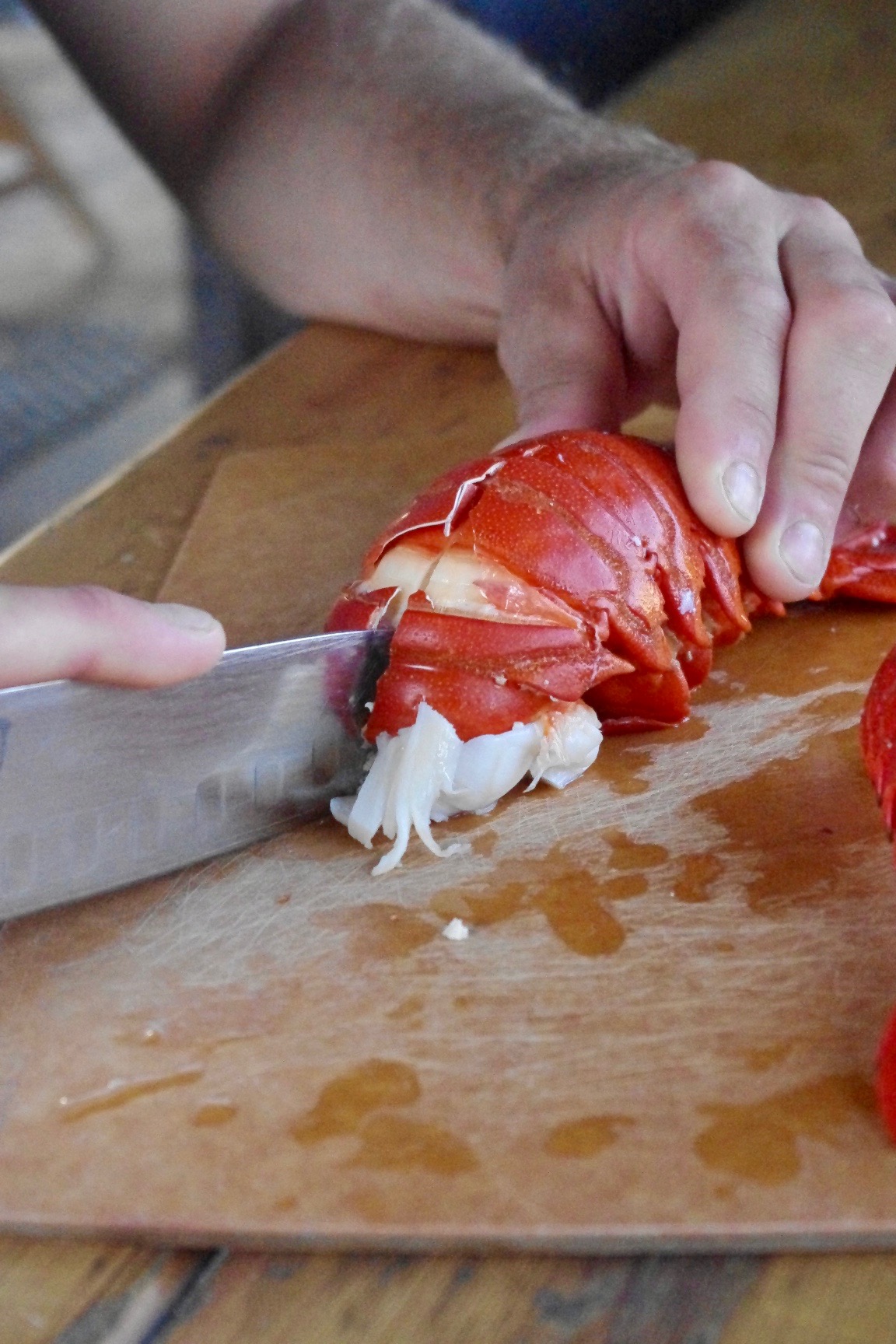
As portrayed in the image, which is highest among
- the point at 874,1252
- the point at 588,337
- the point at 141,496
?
the point at 588,337

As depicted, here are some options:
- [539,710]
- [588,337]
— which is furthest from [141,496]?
[539,710]

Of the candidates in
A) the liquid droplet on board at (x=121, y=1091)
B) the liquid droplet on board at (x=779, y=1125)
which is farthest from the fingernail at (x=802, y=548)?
the liquid droplet on board at (x=121, y=1091)

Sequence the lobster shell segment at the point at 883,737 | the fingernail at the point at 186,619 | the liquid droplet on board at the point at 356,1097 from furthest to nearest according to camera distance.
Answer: the lobster shell segment at the point at 883,737, the fingernail at the point at 186,619, the liquid droplet on board at the point at 356,1097

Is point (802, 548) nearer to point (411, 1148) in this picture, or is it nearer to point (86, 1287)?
point (411, 1148)

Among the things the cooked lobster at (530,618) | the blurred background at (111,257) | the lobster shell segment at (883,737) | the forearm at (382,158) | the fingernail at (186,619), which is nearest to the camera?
the fingernail at (186,619)

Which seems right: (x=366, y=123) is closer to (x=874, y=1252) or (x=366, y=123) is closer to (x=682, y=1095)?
(x=682, y=1095)

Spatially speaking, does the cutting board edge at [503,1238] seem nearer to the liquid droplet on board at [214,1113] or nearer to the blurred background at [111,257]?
the liquid droplet on board at [214,1113]

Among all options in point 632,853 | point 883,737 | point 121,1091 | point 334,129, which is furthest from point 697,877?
point 334,129

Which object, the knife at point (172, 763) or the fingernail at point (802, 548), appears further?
the fingernail at point (802, 548)
